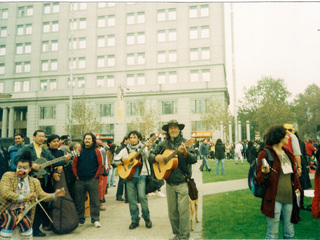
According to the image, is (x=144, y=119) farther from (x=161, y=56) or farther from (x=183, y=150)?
(x=183, y=150)

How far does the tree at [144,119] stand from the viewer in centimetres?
3766

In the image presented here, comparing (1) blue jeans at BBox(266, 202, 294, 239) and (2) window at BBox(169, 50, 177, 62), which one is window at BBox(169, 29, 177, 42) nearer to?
(2) window at BBox(169, 50, 177, 62)

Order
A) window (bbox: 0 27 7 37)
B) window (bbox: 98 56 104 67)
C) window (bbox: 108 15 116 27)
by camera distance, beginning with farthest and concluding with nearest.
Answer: window (bbox: 0 27 7 37) < window (bbox: 98 56 104 67) < window (bbox: 108 15 116 27)

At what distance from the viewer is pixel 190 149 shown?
4.90 m

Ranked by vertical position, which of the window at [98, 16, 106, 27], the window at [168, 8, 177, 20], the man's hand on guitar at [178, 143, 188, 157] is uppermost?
the window at [168, 8, 177, 20]

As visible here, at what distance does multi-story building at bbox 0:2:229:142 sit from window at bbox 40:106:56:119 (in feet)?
0.56

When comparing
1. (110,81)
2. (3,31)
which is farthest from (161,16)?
(3,31)

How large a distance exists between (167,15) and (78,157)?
36.2m

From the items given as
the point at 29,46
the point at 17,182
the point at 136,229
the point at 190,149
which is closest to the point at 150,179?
the point at 136,229

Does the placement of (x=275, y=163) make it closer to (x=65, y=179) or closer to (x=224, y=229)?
(x=224, y=229)

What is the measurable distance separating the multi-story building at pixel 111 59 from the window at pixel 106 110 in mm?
164

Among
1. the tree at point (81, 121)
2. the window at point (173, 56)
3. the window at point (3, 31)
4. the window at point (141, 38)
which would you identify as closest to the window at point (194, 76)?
the window at point (173, 56)

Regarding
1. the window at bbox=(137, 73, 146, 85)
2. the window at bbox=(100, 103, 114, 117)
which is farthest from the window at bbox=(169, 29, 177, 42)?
the window at bbox=(100, 103, 114, 117)

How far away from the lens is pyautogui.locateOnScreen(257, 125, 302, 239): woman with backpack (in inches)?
152
